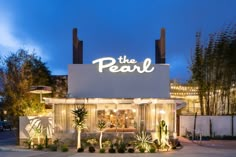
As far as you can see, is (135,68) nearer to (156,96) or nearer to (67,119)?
(156,96)

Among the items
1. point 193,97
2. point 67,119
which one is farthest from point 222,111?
point 67,119

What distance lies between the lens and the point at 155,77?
28453mm

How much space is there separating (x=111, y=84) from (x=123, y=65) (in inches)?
60.3

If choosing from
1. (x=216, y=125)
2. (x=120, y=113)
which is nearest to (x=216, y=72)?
(x=216, y=125)

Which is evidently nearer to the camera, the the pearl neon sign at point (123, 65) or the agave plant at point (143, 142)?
the agave plant at point (143, 142)

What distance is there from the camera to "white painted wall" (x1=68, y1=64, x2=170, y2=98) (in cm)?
2834

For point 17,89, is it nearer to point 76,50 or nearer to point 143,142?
point 76,50

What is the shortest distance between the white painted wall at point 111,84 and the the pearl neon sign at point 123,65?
0.90 feet

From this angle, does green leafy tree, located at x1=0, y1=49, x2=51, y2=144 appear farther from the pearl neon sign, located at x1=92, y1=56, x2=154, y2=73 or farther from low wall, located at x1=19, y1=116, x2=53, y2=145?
the pearl neon sign, located at x1=92, y1=56, x2=154, y2=73

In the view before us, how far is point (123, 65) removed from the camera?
2839 centimetres

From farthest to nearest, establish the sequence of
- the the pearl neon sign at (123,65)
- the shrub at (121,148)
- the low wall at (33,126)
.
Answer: the the pearl neon sign at (123,65) → the low wall at (33,126) → the shrub at (121,148)

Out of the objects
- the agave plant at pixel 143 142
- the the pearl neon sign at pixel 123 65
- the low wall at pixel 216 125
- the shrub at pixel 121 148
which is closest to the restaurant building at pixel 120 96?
the the pearl neon sign at pixel 123 65

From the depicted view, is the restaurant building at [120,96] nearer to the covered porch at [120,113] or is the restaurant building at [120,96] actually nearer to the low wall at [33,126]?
the covered porch at [120,113]

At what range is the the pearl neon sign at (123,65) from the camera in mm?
28266
